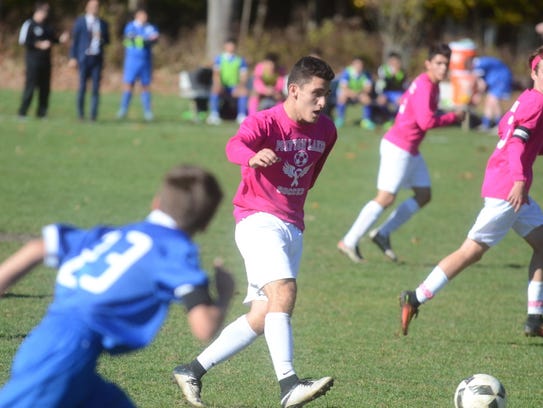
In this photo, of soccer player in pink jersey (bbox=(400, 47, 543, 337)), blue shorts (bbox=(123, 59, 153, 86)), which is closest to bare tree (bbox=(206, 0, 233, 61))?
blue shorts (bbox=(123, 59, 153, 86))

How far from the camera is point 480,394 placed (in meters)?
5.61

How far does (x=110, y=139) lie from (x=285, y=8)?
26.0 meters

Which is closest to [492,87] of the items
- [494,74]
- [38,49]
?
[494,74]

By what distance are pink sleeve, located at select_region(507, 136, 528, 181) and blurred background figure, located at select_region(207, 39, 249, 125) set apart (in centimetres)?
1516

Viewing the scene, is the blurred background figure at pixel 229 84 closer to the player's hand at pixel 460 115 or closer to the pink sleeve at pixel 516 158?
the player's hand at pixel 460 115

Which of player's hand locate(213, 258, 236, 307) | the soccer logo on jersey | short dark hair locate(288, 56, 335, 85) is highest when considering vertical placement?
short dark hair locate(288, 56, 335, 85)

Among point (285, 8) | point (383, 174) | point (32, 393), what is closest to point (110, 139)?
point (383, 174)

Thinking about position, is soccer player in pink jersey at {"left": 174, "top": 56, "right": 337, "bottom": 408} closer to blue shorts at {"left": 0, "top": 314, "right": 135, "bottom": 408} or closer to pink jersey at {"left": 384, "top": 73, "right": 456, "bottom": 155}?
blue shorts at {"left": 0, "top": 314, "right": 135, "bottom": 408}

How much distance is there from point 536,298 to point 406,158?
3005mm

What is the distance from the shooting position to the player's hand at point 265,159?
5.31m

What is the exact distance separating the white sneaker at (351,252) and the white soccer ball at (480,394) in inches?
188

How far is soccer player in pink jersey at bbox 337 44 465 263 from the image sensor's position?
32.7 ft

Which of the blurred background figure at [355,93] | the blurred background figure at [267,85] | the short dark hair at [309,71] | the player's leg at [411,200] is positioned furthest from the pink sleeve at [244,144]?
the blurred background figure at [355,93]

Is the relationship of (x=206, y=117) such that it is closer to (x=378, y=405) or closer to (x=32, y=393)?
(x=378, y=405)
